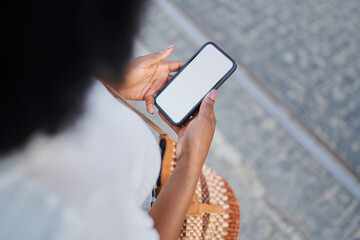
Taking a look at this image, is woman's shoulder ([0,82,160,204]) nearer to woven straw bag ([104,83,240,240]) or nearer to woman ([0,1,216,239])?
woman ([0,1,216,239])

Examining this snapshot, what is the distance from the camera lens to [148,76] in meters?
1.00

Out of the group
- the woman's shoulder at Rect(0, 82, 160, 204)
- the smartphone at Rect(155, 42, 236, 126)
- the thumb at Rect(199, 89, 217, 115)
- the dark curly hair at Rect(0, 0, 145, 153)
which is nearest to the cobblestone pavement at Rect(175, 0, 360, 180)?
the smartphone at Rect(155, 42, 236, 126)

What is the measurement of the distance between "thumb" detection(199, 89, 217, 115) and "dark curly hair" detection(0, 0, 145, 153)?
43 cm

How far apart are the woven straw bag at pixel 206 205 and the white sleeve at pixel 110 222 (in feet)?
0.93

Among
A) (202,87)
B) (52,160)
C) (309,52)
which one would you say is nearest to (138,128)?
(52,160)

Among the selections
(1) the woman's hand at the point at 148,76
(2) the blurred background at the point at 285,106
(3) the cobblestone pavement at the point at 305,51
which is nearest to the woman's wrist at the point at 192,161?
(1) the woman's hand at the point at 148,76

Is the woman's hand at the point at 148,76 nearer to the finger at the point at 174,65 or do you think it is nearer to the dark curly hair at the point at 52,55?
the finger at the point at 174,65

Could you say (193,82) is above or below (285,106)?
above

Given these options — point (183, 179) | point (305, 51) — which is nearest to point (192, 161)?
point (183, 179)

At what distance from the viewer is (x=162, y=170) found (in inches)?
33.4

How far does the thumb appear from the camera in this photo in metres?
0.88

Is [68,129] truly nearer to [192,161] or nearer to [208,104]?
[192,161]

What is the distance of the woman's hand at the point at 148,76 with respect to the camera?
3.11ft

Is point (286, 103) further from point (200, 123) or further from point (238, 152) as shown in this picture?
point (200, 123)
